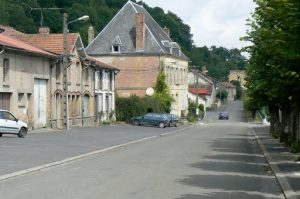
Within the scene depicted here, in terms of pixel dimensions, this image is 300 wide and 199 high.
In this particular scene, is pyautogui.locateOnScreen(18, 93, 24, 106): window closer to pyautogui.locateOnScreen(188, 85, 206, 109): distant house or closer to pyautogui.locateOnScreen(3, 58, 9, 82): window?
pyautogui.locateOnScreen(3, 58, 9, 82): window

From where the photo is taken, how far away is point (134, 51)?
8038 centimetres

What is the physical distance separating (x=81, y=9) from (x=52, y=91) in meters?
48.8

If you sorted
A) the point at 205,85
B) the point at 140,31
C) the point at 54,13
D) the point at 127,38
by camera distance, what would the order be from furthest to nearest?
the point at 205,85, the point at 54,13, the point at 127,38, the point at 140,31

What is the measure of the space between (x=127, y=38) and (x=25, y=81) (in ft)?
133

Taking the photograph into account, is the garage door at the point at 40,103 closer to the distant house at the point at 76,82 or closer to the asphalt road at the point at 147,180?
the distant house at the point at 76,82

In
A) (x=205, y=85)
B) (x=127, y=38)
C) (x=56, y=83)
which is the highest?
(x=127, y=38)

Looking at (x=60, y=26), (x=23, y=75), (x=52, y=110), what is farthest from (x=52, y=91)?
(x=60, y=26)

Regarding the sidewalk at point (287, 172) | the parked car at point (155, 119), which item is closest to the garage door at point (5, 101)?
the sidewalk at point (287, 172)

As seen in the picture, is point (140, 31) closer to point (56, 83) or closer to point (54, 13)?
point (54, 13)

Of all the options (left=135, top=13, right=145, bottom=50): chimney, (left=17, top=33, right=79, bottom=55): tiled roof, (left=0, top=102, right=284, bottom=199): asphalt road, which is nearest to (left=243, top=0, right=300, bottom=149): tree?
(left=0, top=102, right=284, bottom=199): asphalt road

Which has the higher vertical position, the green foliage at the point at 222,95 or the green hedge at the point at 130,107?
the green foliage at the point at 222,95

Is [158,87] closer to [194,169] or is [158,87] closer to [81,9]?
[81,9]

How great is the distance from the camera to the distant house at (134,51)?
262 feet

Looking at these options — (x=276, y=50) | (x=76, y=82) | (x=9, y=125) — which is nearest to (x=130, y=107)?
(x=76, y=82)
